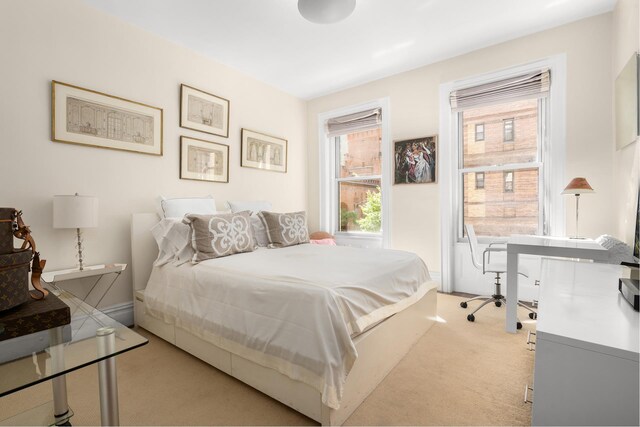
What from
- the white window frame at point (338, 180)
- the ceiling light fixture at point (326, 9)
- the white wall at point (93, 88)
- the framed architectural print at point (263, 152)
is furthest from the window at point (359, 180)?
the ceiling light fixture at point (326, 9)

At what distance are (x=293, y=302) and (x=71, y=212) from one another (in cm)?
192

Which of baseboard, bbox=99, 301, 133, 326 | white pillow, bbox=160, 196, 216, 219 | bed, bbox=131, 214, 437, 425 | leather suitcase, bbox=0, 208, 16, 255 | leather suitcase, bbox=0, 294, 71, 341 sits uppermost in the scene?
white pillow, bbox=160, 196, 216, 219

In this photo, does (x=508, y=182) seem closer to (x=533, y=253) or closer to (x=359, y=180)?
(x=533, y=253)

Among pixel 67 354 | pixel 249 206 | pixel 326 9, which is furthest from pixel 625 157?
pixel 67 354

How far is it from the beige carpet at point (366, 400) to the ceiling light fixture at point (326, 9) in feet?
8.74

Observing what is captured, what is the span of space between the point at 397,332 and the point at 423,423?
588 mm

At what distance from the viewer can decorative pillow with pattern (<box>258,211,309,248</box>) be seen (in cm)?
316

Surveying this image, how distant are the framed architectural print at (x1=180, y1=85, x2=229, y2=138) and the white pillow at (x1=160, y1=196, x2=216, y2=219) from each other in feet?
2.89

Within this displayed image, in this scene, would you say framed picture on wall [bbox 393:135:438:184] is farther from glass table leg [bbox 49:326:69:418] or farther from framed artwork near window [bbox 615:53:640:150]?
glass table leg [bbox 49:326:69:418]

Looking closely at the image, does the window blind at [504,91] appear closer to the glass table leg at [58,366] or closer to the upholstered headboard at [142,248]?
the upholstered headboard at [142,248]

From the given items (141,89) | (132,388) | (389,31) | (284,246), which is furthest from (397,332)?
(141,89)

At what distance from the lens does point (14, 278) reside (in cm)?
104

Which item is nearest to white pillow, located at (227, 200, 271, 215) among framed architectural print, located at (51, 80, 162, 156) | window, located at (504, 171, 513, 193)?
framed architectural print, located at (51, 80, 162, 156)

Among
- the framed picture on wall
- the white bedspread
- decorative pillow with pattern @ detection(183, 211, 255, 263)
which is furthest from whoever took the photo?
the framed picture on wall
